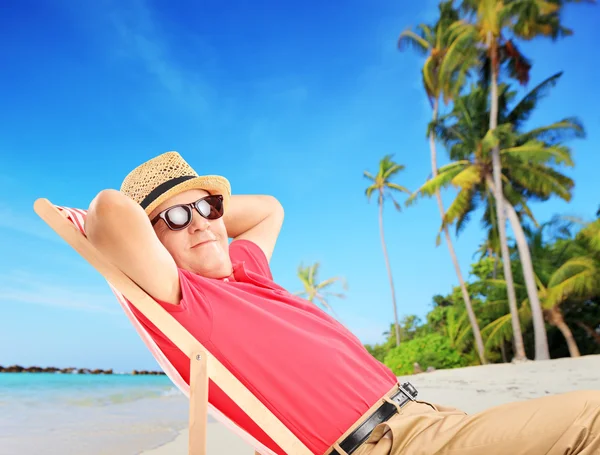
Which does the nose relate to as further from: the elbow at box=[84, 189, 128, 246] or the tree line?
the tree line

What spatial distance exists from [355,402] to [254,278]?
544mm

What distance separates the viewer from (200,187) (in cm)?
177

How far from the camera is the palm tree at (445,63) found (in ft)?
60.1

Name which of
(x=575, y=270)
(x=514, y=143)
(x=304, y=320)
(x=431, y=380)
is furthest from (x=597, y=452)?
(x=514, y=143)

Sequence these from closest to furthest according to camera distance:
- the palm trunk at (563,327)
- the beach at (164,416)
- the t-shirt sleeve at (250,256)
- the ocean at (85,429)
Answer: the t-shirt sleeve at (250,256), the beach at (164,416), the ocean at (85,429), the palm trunk at (563,327)

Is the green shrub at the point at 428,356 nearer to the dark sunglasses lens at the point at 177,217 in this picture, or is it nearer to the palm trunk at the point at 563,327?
the palm trunk at the point at 563,327

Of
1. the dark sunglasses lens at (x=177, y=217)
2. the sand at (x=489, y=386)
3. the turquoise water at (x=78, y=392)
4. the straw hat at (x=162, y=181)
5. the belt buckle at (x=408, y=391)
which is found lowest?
the sand at (x=489, y=386)

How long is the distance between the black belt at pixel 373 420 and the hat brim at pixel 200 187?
90 centimetres

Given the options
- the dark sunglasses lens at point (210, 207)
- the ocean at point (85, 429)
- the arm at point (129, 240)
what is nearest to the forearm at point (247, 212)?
the dark sunglasses lens at point (210, 207)

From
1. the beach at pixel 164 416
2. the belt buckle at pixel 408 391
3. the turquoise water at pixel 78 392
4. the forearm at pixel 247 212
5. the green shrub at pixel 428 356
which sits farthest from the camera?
the green shrub at pixel 428 356

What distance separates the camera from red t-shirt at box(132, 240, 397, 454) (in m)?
1.45

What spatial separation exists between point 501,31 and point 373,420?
64.2 feet

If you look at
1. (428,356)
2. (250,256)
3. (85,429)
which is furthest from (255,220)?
(428,356)

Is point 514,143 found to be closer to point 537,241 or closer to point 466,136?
point 466,136
